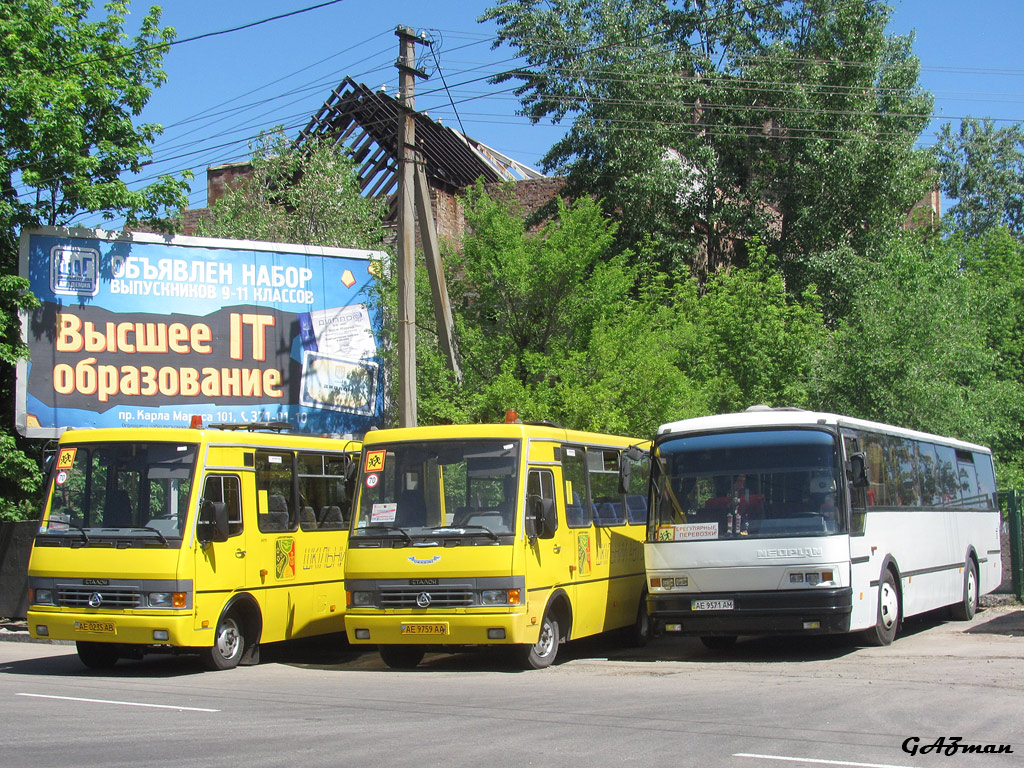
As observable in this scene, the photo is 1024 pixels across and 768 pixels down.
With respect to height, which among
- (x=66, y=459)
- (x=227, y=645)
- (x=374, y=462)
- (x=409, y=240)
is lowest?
(x=227, y=645)

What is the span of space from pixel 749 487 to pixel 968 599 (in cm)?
686

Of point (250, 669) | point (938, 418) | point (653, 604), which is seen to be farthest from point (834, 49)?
point (250, 669)

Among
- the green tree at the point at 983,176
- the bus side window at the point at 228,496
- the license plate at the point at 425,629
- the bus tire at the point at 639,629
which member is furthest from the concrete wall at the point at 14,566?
the green tree at the point at 983,176

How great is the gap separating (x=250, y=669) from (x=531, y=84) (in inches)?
907

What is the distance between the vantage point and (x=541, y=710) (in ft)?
A: 30.0

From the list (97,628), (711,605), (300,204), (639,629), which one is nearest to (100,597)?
(97,628)

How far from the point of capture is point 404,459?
1263cm

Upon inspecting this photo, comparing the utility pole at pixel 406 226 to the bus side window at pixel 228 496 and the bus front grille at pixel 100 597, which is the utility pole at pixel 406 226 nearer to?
the bus side window at pixel 228 496

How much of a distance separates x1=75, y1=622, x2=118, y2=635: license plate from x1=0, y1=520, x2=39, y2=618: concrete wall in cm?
Answer: 634

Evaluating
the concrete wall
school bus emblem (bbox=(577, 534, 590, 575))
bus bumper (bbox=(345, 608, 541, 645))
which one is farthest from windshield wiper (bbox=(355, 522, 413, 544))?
the concrete wall

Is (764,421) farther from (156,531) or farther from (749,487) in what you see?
(156,531)

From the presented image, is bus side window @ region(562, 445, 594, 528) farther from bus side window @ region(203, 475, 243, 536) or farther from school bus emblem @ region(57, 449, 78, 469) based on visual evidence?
school bus emblem @ region(57, 449, 78, 469)

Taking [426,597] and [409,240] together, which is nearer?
[426,597]

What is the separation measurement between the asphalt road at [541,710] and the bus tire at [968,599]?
326cm
